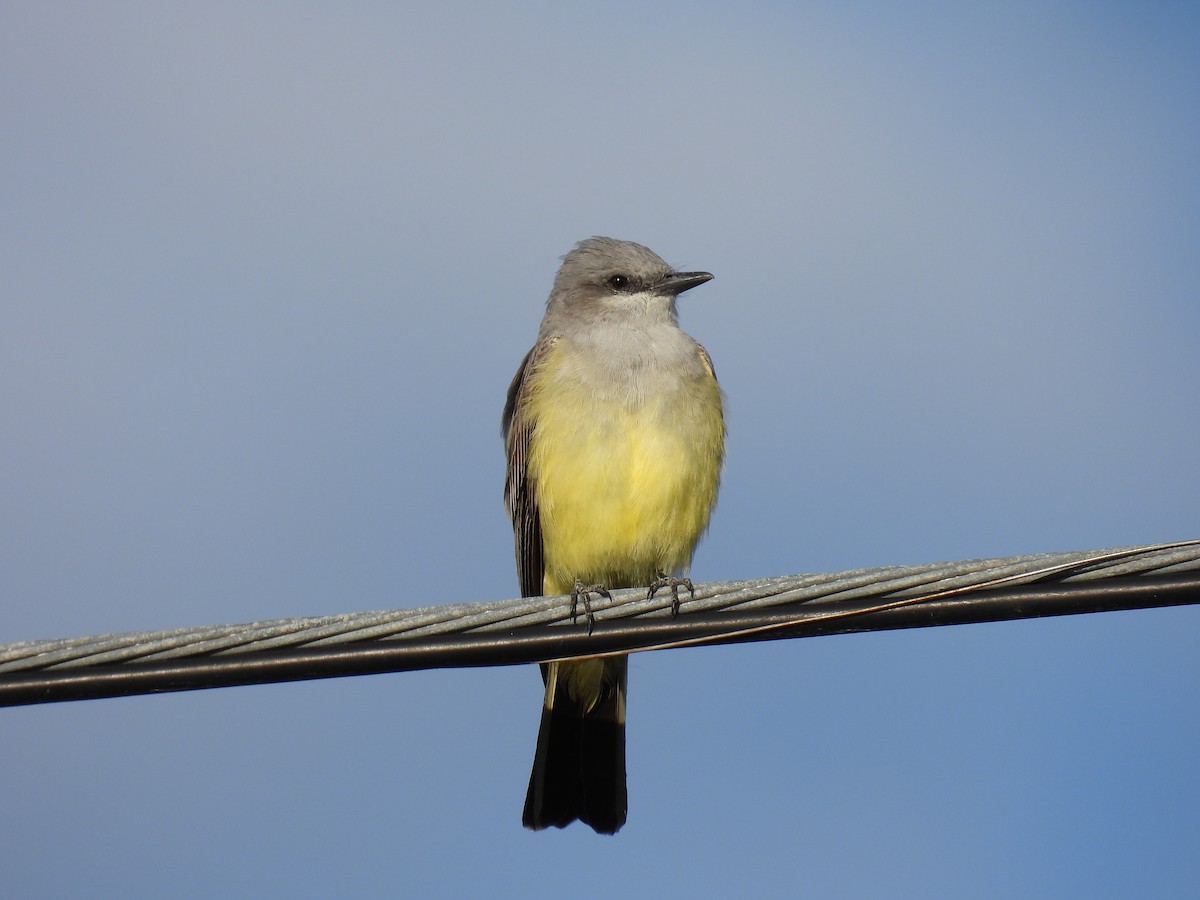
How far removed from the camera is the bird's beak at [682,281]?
7250mm

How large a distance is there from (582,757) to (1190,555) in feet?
10.8

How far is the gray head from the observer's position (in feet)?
23.6

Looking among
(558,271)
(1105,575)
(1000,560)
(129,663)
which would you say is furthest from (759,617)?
(558,271)

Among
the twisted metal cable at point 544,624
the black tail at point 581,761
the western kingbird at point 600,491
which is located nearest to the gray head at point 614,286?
the western kingbird at point 600,491

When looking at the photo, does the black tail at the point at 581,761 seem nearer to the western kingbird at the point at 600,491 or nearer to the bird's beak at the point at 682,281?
the western kingbird at the point at 600,491

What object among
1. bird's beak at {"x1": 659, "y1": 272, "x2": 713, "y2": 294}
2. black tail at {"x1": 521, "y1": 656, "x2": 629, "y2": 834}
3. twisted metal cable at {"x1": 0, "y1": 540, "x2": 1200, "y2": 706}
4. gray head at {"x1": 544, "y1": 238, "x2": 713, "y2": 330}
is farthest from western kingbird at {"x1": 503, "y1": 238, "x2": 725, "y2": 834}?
twisted metal cable at {"x1": 0, "y1": 540, "x2": 1200, "y2": 706}

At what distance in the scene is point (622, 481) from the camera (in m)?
5.95

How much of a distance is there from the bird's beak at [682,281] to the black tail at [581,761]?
6.71ft

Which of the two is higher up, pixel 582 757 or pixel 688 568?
pixel 688 568

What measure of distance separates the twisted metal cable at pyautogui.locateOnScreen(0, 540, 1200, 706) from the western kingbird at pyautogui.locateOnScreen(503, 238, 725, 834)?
6.16 feet

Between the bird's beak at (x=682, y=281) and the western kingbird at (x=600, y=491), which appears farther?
the bird's beak at (x=682, y=281)

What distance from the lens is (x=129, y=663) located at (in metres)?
3.38

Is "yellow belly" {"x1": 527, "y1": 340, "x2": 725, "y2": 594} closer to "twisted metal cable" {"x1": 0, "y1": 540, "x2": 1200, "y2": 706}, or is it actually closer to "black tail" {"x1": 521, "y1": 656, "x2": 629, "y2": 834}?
"black tail" {"x1": 521, "y1": 656, "x2": 629, "y2": 834}

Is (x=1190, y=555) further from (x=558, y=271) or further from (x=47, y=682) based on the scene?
(x=558, y=271)
